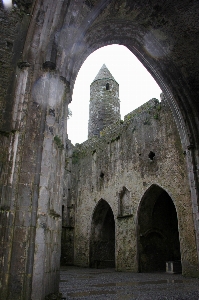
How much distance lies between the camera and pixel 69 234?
44.2ft

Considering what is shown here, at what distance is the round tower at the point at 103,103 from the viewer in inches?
658

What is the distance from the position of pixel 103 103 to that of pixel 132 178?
7.93 meters

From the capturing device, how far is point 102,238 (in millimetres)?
12516

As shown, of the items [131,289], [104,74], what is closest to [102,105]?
[104,74]

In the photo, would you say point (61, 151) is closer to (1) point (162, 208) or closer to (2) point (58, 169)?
(2) point (58, 169)

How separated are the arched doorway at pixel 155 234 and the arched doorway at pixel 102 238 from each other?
259 centimetres

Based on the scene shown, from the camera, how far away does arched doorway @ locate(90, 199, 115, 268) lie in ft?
39.5

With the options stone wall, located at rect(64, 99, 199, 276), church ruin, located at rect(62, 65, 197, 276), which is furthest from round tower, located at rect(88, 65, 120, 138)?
stone wall, located at rect(64, 99, 199, 276)

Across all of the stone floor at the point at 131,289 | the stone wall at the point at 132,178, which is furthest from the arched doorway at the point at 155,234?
the stone floor at the point at 131,289

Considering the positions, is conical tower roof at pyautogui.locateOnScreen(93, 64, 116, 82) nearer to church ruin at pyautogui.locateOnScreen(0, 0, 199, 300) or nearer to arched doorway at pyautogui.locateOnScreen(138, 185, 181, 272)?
church ruin at pyautogui.locateOnScreen(0, 0, 199, 300)

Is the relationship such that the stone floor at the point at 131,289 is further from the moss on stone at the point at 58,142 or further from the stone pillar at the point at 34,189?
the moss on stone at the point at 58,142

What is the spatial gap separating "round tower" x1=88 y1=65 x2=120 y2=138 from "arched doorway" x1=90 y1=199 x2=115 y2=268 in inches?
209

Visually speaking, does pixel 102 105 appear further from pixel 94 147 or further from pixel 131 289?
pixel 131 289

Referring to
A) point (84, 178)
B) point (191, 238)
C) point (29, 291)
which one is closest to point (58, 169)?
point (29, 291)
